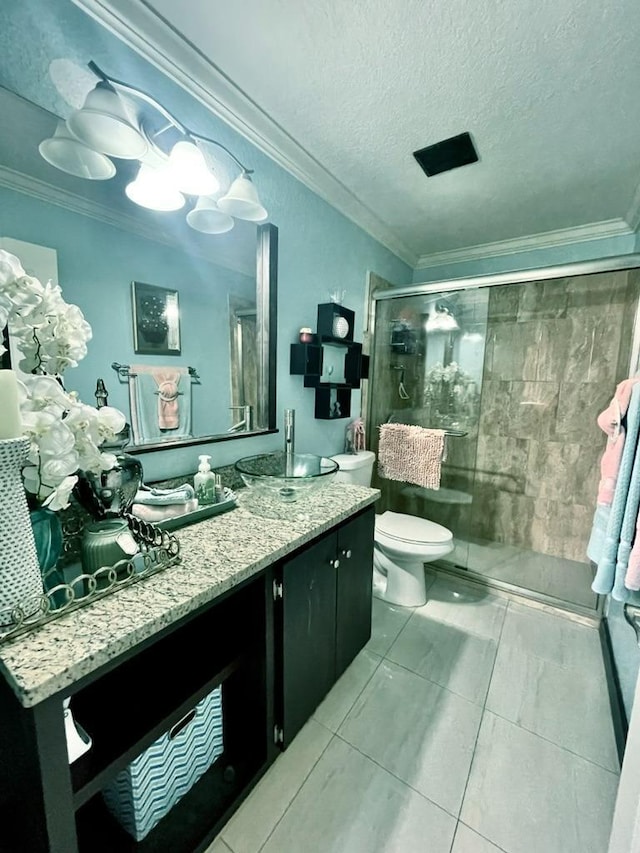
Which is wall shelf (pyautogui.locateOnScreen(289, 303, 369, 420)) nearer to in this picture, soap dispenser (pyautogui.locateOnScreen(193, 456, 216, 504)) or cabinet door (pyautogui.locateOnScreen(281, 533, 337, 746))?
soap dispenser (pyautogui.locateOnScreen(193, 456, 216, 504))

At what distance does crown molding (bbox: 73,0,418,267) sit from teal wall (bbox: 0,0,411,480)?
26mm

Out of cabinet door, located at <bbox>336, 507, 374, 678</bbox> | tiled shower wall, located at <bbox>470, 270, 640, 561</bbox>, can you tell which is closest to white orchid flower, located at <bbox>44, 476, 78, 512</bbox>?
cabinet door, located at <bbox>336, 507, 374, 678</bbox>

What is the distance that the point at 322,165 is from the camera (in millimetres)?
1599

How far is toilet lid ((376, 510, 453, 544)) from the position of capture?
1825 millimetres

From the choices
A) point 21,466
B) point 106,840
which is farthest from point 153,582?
point 106,840

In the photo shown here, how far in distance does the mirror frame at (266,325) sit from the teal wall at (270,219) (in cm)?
6

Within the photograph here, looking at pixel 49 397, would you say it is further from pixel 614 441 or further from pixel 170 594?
pixel 614 441

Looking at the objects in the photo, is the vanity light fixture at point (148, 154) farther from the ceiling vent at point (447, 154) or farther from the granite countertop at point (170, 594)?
the granite countertop at point (170, 594)

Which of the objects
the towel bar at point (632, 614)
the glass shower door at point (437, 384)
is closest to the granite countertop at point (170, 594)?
the towel bar at point (632, 614)

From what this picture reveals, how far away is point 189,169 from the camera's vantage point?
1.10 m

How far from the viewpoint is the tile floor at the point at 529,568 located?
202cm

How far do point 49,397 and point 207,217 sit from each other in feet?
2.98

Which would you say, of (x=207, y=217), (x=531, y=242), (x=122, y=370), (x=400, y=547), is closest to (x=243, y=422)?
(x=122, y=370)

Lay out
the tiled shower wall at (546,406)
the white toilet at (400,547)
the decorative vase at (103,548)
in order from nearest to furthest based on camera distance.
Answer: the decorative vase at (103,548) < the white toilet at (400,547) < the tiled shower wall at (546,406)
